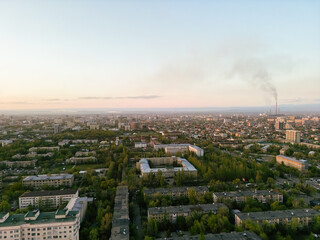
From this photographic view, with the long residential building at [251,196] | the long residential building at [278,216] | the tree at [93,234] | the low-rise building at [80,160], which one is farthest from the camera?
the low-rise building at [80,160]

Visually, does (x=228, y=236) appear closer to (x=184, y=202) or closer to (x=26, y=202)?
(x=184, y=202)

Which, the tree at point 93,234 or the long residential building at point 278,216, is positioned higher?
the long residential building at point 278,216

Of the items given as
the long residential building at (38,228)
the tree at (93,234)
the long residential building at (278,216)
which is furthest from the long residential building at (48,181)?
the long residential building at (278,216)

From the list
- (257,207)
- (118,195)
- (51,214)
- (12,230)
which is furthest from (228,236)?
(12,230)

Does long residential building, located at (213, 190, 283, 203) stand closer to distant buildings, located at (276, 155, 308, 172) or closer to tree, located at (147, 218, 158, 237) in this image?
tree, located at (147, 218, 158, 237)

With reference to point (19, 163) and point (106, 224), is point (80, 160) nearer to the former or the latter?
point (19, 163)

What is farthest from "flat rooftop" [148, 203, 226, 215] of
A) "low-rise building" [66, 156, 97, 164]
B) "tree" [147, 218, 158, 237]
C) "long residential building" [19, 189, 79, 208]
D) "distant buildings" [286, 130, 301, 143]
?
"distant buildings" [286, 130, 301, 143]

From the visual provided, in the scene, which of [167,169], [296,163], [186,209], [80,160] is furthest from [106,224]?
[296,163]

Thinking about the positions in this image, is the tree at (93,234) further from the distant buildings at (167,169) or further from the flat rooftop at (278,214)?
the distant buildings at (167,169)
